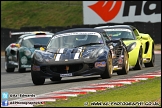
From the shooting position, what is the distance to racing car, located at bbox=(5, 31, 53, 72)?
2178 cm

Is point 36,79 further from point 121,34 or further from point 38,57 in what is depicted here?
point 121,34

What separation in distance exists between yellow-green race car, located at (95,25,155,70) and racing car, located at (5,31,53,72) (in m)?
3.12

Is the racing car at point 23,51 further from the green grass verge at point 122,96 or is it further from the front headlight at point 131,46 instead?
the green grass verge at point 122,96

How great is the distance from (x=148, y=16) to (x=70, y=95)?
36.7 m

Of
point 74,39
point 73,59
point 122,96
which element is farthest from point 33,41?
point 122,96

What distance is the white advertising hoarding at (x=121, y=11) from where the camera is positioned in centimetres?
4716

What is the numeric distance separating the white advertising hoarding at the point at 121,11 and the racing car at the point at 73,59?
104 ft

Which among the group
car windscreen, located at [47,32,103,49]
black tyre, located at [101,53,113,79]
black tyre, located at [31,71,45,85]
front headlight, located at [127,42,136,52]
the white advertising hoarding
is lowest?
black tyre, located at [31,71,45,85]

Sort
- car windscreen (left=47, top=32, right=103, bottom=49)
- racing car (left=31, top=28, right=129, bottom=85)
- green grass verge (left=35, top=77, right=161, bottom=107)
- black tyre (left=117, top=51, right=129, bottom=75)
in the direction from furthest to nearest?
black tyre (left=117, top=51, right=129, bottom=75)
car windscreen (left=47, top=32, right=103, bottom=49)
racing car (left=31, top=28, right=129, bottom=85)
green grass verge (left=35, top=77, right=161, bottom=107)

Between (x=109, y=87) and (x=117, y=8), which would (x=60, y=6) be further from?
(x=109, y=87)

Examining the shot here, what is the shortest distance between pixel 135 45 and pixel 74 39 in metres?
2.92

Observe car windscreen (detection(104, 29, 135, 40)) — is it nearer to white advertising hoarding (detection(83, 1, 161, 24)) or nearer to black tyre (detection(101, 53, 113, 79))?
black tyre (detection(101, 53, 113, 79))

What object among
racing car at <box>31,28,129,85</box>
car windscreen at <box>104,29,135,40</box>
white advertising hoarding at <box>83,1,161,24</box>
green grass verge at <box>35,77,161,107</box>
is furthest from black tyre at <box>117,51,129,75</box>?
white advertising hoarding at <box>83,1,161,24</box>

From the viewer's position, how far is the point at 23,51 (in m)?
21.9
